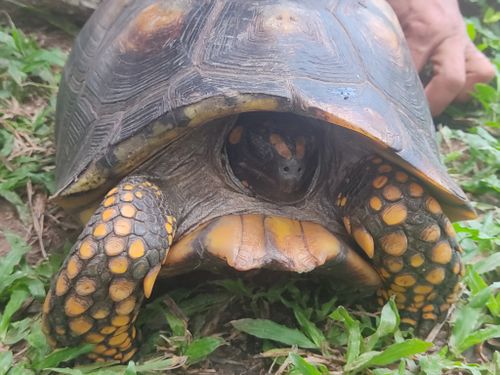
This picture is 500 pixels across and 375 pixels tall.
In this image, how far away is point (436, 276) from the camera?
1.76 meters

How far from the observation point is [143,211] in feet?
5.22

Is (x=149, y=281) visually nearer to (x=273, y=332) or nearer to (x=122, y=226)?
(x=122, y=226)

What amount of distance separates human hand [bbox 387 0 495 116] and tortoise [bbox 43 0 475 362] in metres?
1.21

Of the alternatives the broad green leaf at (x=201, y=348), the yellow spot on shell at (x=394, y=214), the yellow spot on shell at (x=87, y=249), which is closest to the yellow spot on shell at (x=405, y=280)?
the yellow spot on shell at (x=394, y=214)

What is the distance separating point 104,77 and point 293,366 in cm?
114

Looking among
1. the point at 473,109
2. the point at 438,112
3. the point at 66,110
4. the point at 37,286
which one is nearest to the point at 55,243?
the point at 37,286

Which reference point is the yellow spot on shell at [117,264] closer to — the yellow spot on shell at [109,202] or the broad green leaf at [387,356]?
the yellow spot on shell at [109,202]

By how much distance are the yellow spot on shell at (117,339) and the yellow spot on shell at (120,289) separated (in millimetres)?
156

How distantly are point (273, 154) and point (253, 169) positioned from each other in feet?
0.31

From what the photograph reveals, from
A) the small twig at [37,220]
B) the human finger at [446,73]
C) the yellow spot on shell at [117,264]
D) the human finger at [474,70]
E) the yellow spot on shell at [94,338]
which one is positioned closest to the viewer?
the yellow spot on shell at [117,264]

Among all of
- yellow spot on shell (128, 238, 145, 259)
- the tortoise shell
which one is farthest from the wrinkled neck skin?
yellow spot on shell (128, 238, 145, 259)

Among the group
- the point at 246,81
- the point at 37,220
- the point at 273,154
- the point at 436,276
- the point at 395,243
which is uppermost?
the point at 246,81

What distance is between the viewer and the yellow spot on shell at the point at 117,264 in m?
1.52

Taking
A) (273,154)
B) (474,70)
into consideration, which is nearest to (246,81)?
(273,154)
